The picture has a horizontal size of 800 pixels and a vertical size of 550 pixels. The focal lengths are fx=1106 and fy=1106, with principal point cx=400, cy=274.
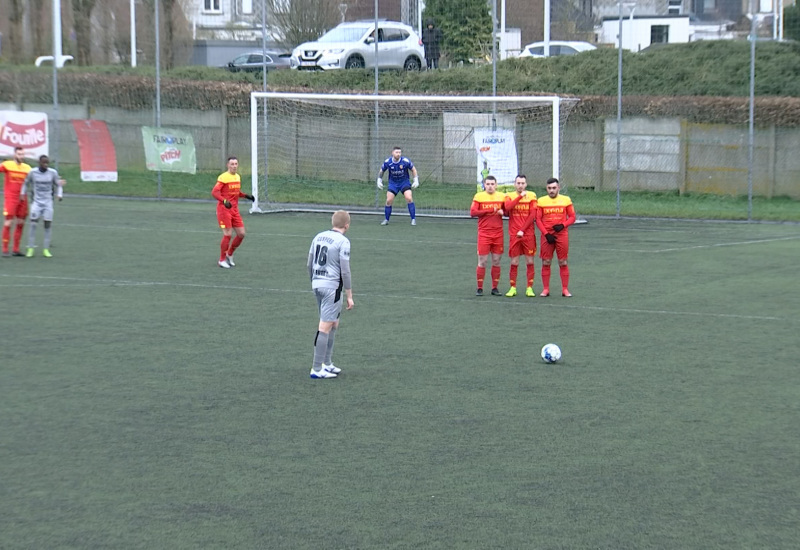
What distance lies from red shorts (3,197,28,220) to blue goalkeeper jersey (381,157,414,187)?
9398 mm

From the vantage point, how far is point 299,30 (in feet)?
148

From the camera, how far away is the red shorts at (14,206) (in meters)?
20.0

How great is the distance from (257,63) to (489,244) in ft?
98.0

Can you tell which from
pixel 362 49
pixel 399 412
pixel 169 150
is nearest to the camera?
pixel 399 412

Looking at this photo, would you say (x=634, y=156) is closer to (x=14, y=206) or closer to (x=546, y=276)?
(x=546, y=276)

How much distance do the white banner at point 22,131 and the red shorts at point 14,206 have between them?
41.6ft

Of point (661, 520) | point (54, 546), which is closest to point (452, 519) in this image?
point (661, 520)

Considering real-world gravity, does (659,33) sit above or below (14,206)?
above

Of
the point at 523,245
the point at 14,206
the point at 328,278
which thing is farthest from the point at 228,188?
the point at 328,278

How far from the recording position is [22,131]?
32000 mm

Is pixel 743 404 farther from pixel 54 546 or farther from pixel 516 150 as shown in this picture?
pixel 516 150

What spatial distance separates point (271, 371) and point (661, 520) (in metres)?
5.27

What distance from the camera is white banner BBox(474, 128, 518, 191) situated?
1132 inches

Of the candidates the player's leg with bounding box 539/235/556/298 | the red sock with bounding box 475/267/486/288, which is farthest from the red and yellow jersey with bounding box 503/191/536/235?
the red sock with bounding box 475/267/486/288
